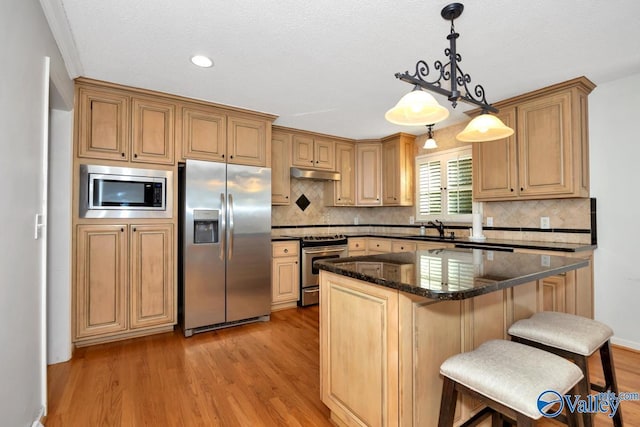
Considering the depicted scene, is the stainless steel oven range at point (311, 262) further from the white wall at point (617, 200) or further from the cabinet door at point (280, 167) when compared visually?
the white wall at point (617, 200)

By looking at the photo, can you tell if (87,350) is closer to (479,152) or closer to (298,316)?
(298,316)

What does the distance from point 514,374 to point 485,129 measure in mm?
1283

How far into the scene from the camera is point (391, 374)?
4.41ft

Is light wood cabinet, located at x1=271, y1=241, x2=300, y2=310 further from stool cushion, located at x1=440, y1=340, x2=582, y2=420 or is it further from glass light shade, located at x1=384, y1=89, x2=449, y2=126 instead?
stool cushion, located at x1=440, y1=340, x2=582, y2=420

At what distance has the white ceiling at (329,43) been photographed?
1.79 m

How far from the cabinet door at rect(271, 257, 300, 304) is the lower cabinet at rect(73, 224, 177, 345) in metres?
1.17

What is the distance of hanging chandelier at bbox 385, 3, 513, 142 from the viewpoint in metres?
1.50

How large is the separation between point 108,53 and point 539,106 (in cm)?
367

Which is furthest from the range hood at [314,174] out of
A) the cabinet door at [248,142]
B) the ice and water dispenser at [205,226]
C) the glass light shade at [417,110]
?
the glass light shade at [417,110]

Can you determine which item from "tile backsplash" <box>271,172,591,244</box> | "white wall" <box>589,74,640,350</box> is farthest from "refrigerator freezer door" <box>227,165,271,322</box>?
"white wall" <box>589,74,640,350</box>

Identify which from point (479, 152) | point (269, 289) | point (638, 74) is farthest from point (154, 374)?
point (638, 74)

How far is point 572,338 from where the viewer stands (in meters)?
1.43

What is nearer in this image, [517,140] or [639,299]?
[639,299]

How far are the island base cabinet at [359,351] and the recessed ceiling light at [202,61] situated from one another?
1839 mm
